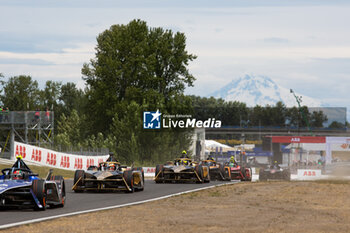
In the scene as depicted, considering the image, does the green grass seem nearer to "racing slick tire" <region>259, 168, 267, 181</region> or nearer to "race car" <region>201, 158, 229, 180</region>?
"race car" <region>201, 158, 229, 180</region>

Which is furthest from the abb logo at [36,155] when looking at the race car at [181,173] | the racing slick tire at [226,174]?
the race car at [181,173]

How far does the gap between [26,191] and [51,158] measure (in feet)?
103

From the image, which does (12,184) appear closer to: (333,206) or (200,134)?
(333,206)

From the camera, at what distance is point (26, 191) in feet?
55.2

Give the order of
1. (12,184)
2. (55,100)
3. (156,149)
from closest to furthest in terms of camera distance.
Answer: (12,184) → (156,149) → (55,100)

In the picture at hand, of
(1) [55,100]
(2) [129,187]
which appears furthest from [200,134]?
(2) [129,187]

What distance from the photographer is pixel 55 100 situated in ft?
424

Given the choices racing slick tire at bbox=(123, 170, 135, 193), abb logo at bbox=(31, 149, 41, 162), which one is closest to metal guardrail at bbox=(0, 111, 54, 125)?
abb logo at bbox=(31, 149, 41, 162)

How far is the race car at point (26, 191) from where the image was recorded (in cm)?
1662

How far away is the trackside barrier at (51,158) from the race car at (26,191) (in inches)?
1082

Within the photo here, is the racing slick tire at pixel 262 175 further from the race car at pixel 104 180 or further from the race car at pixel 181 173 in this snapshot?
the race car at pixel 104 180

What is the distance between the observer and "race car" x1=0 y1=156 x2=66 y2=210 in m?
16.6

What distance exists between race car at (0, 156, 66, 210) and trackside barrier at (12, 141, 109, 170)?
90.2ft

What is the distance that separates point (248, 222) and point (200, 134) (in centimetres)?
7096
